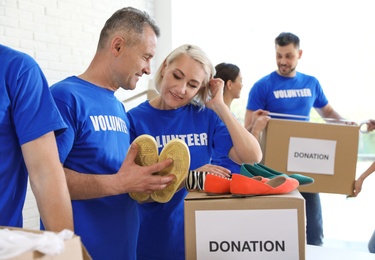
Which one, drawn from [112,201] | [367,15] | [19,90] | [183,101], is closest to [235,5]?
[367,15]

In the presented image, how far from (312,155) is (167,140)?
1495mm

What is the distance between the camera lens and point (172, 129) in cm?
165

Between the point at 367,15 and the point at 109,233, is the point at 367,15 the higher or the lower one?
the higher one

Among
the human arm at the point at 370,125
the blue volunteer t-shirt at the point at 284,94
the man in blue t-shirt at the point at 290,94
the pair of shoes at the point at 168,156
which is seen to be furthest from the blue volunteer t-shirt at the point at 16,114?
the human arm at the point at 370,125

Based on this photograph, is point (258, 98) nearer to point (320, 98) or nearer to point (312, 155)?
point (320, 98)

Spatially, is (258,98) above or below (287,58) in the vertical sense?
below

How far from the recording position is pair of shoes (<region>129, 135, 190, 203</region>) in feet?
4.06

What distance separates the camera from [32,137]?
991 mm

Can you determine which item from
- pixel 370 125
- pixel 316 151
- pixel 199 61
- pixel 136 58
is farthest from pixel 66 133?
pixel 370 125

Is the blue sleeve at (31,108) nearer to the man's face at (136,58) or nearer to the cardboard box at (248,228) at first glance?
the cardboard box at (248,228)

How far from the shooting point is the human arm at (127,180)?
4.13 feet

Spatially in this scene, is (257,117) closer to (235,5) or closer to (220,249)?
(220,249)

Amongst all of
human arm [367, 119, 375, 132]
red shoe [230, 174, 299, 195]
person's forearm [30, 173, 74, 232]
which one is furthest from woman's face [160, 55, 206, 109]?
human arm [367, 119, 375, 132]

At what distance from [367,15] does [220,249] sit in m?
4.09
